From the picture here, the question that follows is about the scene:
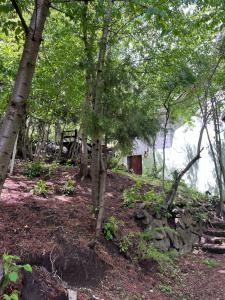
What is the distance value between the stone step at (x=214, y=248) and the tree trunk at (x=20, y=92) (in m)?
6.83

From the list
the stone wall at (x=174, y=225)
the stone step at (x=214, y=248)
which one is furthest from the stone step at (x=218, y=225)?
the stone step at (x=214, y=248)

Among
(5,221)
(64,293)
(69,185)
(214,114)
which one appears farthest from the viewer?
(214,114)

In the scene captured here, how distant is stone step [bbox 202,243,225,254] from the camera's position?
7.34 m

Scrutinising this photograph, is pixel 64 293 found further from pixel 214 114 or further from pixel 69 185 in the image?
pixel 214 114

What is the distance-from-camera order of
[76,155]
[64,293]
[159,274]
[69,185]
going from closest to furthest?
[64,293] → [159,274] → [69,185] → [76,155]

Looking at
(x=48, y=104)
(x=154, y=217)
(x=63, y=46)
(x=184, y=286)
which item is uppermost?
(x=63, y=46)

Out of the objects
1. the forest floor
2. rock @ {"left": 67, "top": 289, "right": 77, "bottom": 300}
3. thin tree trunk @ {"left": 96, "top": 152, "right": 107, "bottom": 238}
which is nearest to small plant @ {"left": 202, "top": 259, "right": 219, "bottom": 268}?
the forest floor

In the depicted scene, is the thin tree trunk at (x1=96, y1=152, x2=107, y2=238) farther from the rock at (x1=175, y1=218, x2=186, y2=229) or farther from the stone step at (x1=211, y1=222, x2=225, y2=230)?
the stone step at (x1=211, y1=222, x2=225, y2=230)

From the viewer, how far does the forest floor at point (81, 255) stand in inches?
146

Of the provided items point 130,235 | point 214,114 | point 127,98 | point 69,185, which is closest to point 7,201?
point 69,185

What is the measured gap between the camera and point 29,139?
11352 mm

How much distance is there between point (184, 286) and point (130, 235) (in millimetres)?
1215

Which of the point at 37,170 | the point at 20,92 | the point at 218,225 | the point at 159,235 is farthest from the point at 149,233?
the point at 20,92

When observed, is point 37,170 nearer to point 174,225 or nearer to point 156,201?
point 156,201
